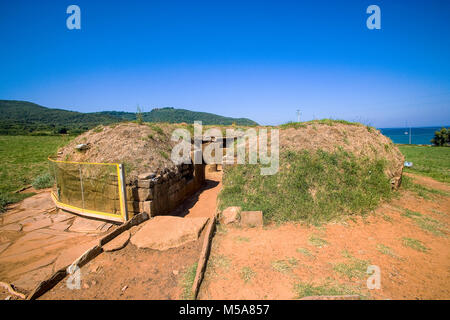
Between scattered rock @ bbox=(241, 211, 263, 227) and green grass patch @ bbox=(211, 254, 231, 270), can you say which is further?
scattered rock @ bbox=(241, 211, 263, 227)

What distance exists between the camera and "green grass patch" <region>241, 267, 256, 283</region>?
3541mm

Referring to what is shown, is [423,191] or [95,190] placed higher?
[95,190]

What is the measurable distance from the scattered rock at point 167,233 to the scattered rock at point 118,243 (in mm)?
155

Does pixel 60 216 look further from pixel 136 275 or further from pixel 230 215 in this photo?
pixel 230 215

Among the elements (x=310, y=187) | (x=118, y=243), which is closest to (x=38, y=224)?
(x=118, y=243)

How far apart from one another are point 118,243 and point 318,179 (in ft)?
20.1

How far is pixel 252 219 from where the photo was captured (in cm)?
549

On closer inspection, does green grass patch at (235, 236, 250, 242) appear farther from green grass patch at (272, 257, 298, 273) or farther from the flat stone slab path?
the flat stone slab path

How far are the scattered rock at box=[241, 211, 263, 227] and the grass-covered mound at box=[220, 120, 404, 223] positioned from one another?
0.30 meters

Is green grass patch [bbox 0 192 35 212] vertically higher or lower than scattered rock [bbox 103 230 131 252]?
higher

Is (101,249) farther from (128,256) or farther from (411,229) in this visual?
(411,229)

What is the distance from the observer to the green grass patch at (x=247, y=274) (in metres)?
3.54

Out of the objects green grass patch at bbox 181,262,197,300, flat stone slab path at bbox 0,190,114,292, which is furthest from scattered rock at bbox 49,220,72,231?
green grass patch at bbox 181,262,197,300
